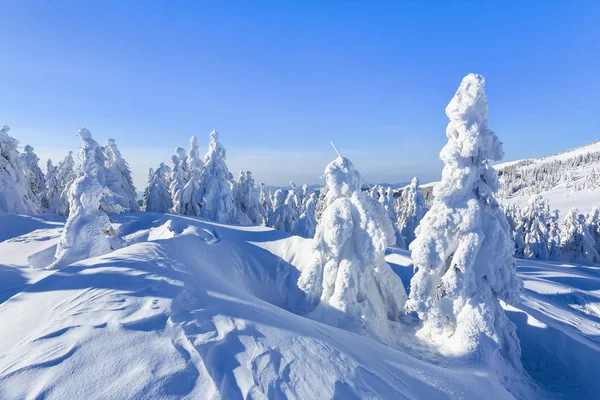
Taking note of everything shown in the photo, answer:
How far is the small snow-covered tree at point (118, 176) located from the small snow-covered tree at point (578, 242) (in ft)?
169

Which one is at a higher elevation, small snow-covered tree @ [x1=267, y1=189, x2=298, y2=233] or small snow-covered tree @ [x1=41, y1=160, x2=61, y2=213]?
small snow-covered tree @ [x1=41, y1=160, x2=61, y2=213]

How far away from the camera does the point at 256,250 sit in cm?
1762

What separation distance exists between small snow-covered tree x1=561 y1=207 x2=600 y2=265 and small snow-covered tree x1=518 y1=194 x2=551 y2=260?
112 inches

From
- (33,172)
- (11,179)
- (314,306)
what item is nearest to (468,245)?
(314,306)

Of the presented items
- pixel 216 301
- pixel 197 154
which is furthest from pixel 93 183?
pixel 197 154

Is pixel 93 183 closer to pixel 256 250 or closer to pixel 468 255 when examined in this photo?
pixel 256 250

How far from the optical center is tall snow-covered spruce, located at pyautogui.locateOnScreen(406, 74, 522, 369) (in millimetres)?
9891

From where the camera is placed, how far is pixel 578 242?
37.8 m

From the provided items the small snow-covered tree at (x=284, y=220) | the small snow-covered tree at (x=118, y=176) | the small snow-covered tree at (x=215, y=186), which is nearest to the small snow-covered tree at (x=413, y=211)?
the small snow-covered tree at (x=284, y=220)

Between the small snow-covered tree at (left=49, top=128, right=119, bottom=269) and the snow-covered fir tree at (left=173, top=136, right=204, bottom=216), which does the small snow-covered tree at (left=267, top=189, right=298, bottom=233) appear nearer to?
the snow-covered fir tree at (left=173, top=136, right=204, bottom=216)

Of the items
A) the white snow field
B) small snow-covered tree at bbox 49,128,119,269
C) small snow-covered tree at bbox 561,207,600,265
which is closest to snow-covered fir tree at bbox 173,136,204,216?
small snow-covered tree at bbox 49,128,119,269

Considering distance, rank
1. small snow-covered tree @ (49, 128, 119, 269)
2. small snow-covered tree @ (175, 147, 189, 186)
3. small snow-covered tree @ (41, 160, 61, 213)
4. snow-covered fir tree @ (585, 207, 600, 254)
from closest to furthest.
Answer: small snow-covered tree @ (49, 128, 119, 269), small snow-covered tree @ (175, 147, 189, 186), snow-covered fir tree @ (585, 207, 600, 254), small snow-covered tree @ (41, 160, 61, 213)

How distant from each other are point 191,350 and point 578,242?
160 feet

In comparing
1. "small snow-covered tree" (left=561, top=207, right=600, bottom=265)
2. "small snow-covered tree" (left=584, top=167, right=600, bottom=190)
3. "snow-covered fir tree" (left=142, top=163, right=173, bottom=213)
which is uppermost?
"small snow-covered tree" (left=584, top=167, right=600, bottom=190)
